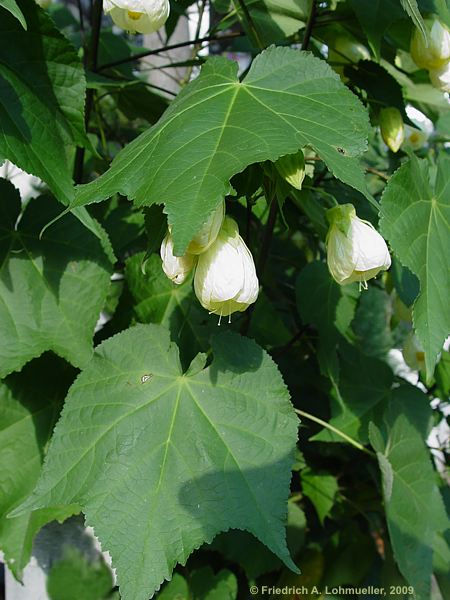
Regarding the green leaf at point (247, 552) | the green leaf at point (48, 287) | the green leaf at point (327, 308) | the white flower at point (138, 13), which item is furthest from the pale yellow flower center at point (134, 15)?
the green leaf at point (247, 552)

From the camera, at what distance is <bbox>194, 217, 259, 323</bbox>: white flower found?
0.57m

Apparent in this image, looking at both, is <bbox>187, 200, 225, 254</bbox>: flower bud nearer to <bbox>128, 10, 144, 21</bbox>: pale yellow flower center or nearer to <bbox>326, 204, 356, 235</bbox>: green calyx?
<bbox>326, 204, 356, 235</bbox>: green calyx

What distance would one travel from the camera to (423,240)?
0.68 metres

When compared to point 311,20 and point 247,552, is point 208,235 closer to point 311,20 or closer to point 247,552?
point 311,20

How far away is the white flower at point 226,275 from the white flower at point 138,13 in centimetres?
28

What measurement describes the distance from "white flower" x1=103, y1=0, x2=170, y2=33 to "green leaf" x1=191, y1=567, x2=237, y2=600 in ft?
2.59

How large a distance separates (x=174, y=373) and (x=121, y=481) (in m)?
0.14

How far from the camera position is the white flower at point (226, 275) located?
1.86ft

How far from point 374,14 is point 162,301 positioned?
1.52ft

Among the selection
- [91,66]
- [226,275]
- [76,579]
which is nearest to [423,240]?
[226,275]

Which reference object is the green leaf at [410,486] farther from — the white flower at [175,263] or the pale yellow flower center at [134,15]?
the pale yellow flower center at [134,15]

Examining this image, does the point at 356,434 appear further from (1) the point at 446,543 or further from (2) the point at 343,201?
(2) the point at 343,201

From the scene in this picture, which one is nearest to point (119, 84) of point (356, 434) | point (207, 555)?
point (356, 434)

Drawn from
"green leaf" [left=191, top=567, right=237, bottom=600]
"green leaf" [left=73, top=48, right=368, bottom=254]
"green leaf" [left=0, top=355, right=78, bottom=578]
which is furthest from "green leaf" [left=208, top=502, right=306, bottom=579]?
"green leaf" [left=73, top=48, right=368, bottom=254]
